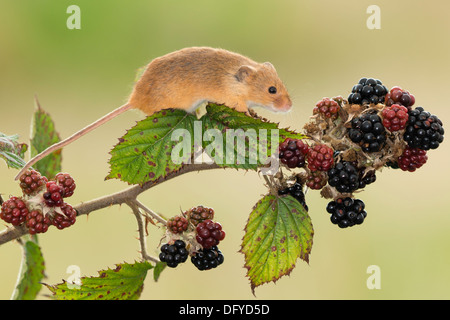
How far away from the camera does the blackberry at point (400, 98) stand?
0.91 meters

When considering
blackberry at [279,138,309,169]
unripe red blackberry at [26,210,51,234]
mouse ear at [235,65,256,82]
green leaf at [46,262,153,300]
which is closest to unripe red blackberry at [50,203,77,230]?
unripe red blackberry at [26,210,51,234]

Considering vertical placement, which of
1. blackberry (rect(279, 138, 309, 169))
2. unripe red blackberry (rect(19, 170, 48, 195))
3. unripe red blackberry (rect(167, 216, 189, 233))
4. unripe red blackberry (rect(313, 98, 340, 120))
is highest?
unripe red blackberry (rect(313, 98, 340, 120))

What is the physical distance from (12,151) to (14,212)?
0.65ft

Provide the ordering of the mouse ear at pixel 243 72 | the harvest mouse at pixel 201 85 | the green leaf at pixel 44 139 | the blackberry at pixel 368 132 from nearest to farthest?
the blackberry at pixel 368 132
the harvest mouse at pixel 201 85
the green leaf at pixel 44 139
the mouse ear at pixel 243 72

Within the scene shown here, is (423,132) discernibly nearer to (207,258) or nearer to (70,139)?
A: (207,258)

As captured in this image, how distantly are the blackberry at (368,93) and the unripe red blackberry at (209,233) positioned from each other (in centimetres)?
32

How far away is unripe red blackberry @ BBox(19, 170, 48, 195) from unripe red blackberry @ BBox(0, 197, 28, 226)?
22 mm

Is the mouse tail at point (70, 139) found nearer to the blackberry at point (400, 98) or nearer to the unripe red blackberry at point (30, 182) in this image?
the unripe red blackberry at point (30, 182)

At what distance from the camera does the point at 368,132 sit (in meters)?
0.84

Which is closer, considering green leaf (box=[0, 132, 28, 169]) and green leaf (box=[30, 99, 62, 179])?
green leaf (box=[0, 132, 28, 169])

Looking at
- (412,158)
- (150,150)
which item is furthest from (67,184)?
(412,158)

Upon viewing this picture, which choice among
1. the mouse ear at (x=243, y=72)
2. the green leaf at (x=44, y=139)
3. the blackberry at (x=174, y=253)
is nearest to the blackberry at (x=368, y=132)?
the blackberry at (x=174, y=253)

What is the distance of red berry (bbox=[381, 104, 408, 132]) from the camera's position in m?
0.85

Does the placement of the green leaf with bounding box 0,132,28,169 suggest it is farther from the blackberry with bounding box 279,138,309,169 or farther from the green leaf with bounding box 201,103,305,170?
the blackberry with bounding box 279,138,309,169
